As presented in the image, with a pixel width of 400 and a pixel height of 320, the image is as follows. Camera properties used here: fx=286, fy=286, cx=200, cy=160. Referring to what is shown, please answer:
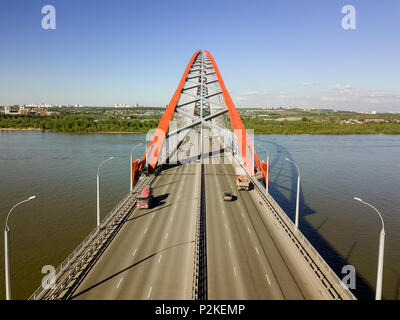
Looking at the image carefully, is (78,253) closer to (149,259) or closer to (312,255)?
(149,259)

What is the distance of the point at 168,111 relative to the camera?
33812 mm

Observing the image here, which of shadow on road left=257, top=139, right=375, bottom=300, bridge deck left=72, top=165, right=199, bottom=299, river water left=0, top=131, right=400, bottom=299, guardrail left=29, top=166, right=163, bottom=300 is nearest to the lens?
guardrail left=29, top=166, right=163, bottom=300

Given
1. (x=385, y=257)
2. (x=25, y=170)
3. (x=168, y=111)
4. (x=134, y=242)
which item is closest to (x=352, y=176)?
(x=385, y=257)

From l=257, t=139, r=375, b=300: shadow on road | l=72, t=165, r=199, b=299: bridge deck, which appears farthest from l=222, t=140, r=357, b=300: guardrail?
l=72, t=165, r=199, b=299: bridge deck

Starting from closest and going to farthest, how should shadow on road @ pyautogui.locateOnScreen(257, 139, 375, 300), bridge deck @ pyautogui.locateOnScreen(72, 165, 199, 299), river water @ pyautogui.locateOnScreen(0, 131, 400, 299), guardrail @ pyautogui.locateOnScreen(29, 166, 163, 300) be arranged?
guardrail @ pyautogui.locateOnScreen(29, 166, 163, 300), bridge deck @ pyautogui.locateOnScreen(72, 165, 199, 299), shadow on road @ pyautogui.locateOnScreen(257, 139, 375, 300), river water @ pyautogui.locateOnScreen(0, 131, 400, 299)

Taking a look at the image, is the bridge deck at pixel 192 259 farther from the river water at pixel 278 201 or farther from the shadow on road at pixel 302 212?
the river water at pixel 278 201

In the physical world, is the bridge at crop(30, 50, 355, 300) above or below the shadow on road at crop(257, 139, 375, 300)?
above

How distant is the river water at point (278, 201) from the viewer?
56.2 ft

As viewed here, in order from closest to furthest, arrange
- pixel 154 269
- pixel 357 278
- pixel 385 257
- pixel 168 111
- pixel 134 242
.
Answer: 1. pixel 154 269
2. pixel 134 242
3. pixel 357 278
4. pixel 385 257
5. pixel 168 111

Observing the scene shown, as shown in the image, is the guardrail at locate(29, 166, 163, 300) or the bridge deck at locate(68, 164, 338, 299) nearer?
the guardrail at locate(29, 166, 163, 300)

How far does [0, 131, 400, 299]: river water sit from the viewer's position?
17125mm

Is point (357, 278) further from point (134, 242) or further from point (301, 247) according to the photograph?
point (134, 242)

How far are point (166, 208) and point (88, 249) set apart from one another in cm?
710

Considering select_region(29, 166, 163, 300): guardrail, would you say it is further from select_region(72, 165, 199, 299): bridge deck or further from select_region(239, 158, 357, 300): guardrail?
select_region(239, 158, 357, 300): guardrail
